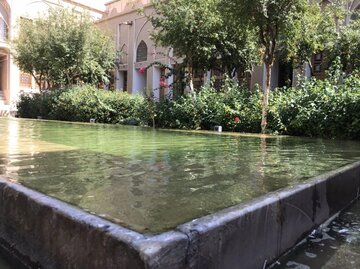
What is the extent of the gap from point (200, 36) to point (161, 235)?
1222 cm

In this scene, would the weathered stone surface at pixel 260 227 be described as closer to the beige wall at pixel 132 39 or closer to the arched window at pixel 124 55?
the beige wall at pixel 132 39

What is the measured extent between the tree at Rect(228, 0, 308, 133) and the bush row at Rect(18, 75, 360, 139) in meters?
0.77

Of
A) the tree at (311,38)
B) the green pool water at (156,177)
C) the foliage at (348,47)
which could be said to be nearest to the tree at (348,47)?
the foliage at (348,47)

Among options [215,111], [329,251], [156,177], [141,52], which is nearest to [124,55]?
[141,52]

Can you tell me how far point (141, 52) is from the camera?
27.1 meters

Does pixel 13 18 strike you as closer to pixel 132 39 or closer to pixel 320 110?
pixel 132 39

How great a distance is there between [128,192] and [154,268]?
1.21m

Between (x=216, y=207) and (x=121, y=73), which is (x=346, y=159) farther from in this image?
(x=121, y=73)

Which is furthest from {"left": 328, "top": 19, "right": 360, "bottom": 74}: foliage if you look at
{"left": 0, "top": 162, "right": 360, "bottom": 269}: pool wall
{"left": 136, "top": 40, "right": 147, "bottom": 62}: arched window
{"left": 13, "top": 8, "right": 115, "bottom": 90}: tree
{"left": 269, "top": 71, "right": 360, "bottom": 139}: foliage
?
{"left": 136, "top": 40, "right": 147, "bottom": 62}: arched window

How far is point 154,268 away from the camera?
1.67 metres

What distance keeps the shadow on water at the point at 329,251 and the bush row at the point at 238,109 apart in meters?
5.92

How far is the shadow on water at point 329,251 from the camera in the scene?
2.51 m

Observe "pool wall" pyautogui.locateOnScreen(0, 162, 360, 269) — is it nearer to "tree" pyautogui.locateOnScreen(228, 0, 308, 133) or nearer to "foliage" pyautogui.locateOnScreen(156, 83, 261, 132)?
"tree" pyautogui.locateOnScreen(228, 0, 308, 133)

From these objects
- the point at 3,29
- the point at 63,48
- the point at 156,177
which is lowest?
the point at 156,177
